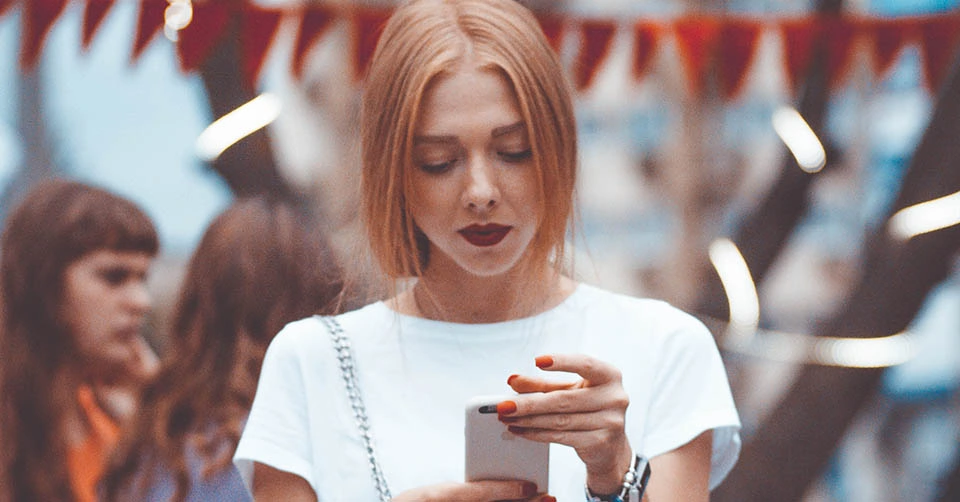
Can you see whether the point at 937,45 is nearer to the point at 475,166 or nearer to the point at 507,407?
the point at 475,166

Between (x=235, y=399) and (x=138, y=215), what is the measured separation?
2.62 feet

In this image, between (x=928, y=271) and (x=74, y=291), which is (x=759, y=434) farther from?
(x=74, y=291)

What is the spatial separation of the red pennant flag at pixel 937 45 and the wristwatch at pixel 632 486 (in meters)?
4.24

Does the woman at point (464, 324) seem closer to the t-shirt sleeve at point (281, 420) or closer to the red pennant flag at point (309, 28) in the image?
the t-shirt sleeve at point (281, 420)

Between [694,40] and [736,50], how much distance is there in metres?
0.19

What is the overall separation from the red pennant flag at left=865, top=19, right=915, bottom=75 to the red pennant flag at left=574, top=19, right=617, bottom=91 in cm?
118

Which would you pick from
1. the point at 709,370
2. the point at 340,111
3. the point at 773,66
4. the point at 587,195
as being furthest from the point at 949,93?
the point at 587,195

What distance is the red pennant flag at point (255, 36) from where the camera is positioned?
4.38m

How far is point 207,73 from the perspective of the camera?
430cm

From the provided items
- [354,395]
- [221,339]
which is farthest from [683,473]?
[221,339]

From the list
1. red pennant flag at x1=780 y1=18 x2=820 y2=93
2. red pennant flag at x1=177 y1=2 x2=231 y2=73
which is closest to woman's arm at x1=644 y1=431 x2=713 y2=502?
red pennant flag at x1=177 y1=2 x2=231 y2=73

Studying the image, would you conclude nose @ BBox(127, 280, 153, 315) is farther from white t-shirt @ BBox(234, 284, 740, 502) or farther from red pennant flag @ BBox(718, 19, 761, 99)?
red pennant flag @ BBox(718, 19, 761, 99)

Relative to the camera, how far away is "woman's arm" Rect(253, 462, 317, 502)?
1.75 meters

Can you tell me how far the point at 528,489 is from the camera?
1.61 m
